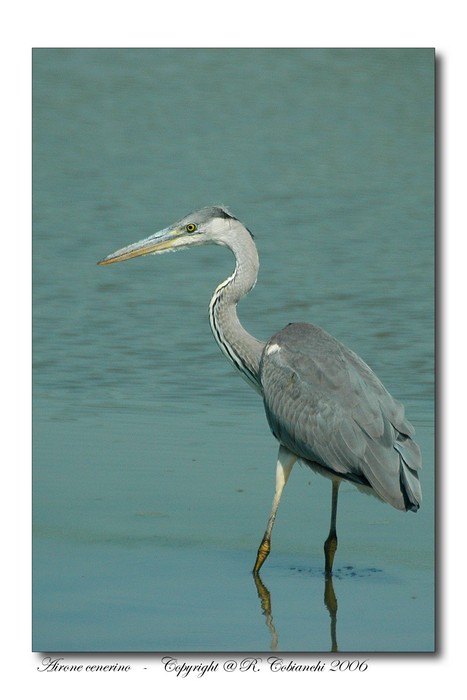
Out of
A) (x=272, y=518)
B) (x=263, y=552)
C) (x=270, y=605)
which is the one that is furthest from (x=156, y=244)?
(x=270, y=605)

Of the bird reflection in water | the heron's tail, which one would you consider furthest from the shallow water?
the heron's tail

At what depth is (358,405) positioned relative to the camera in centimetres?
687

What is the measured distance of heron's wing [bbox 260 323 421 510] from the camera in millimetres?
6633

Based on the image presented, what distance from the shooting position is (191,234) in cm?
761

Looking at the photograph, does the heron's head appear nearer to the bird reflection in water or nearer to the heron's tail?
the heron's tail

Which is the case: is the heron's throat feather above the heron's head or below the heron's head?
below

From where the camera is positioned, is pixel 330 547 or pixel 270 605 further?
pixel 330 547

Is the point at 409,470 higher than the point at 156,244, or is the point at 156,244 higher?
the point at 156,244

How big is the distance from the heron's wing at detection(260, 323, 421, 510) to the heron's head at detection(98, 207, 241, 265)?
63 centimetres

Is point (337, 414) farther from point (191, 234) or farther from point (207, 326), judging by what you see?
point (207, 326)

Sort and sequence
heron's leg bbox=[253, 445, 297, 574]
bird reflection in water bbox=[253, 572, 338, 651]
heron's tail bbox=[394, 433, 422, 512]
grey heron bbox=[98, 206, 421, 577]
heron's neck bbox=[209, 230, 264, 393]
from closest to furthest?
bird reflection in water bbox=[253, 572, 338, 651], heron's tail bbox=[394, 433, 422, 512], grey heron bbox=[98, 206, 421, 577], heron's leg bbox=[253, 445, 297, 574], heron's neck bbox=[209, 230, 264, 393]

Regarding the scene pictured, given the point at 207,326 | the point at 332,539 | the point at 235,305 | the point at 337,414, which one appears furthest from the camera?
the point at 207,326

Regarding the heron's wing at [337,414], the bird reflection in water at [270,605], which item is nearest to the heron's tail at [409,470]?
the heron's wing at [337,414]

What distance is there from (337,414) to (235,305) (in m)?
0.94
